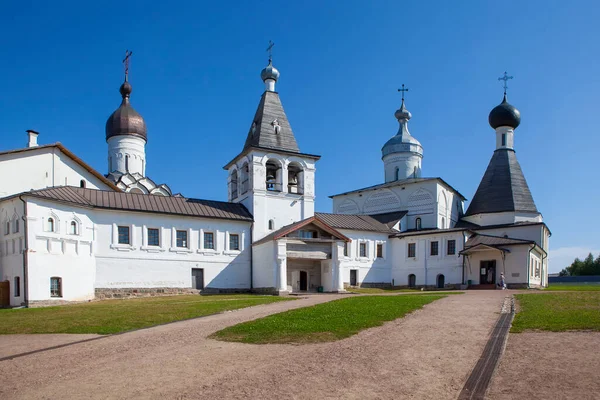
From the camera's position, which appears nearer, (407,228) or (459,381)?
(459,381)

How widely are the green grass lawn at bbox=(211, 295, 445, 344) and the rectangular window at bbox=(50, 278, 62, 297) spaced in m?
14.7

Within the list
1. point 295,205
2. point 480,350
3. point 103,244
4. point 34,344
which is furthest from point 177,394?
point 295,205

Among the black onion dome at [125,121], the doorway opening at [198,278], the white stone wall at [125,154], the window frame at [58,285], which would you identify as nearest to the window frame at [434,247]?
the doorway opening at [198,278]

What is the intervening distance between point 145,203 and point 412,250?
64.0ft

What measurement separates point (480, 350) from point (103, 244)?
23959 millimetres

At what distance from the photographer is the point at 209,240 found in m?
33.2

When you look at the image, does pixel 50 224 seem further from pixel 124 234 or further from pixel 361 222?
pixel 361 222

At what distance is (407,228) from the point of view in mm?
44562

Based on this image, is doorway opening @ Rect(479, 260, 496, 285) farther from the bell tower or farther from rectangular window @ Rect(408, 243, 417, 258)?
the bell tower

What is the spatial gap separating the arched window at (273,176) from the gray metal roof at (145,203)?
2.34m

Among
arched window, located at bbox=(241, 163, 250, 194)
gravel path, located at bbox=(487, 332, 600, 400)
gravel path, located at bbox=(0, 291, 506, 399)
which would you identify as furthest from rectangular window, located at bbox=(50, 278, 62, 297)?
gravel path, located at bbox=(487, 332, 600, 400)

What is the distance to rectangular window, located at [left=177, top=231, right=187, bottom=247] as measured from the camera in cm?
3216

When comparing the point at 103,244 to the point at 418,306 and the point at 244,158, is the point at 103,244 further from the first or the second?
the point at 418,306

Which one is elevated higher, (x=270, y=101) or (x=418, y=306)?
(x=270, y=101)
